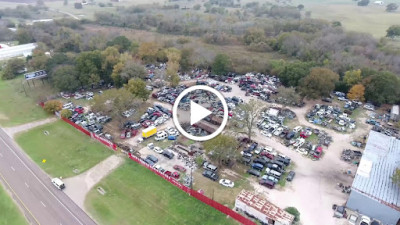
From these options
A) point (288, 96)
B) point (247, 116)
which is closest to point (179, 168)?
point (247, 116)

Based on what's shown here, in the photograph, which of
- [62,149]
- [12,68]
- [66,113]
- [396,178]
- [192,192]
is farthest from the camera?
[12,68]

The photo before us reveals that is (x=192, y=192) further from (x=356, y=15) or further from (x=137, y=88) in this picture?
(x=356, y=15)

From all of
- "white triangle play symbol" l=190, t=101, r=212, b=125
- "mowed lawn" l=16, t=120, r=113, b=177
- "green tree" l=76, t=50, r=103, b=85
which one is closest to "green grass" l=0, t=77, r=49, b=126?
"mowed lawn" l=16, t=120, r=113, b=177

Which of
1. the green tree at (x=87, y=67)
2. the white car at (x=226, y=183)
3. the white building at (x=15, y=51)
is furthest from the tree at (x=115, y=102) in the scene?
the white building at (x=15, y=51)

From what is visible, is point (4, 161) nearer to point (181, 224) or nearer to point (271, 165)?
point (181, 224)

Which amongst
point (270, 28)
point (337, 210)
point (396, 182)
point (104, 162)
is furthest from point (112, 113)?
point (270, 28)

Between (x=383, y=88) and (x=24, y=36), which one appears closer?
(x=383, y=88)

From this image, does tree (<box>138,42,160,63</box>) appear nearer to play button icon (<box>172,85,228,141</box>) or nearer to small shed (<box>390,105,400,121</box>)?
play button icon (<box>172,85,228,141</box>)

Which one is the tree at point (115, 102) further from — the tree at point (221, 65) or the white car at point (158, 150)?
the tree at point (221, 65)
